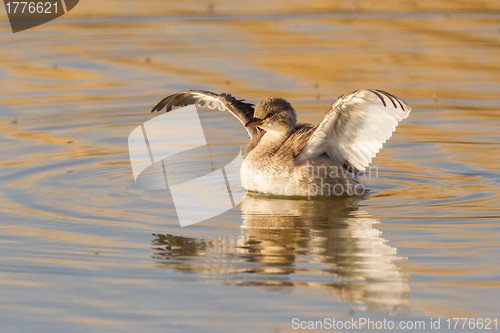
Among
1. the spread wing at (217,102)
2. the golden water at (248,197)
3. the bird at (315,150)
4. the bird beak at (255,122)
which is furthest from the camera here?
the spread wing at (217,102)

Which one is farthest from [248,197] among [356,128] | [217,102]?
[217,102]

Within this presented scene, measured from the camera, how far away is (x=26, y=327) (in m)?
7.52

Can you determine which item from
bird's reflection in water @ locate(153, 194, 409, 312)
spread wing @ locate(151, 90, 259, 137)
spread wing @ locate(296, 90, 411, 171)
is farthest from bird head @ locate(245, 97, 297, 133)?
bird's reflection in water @ locate(153, 194, 409, 312)

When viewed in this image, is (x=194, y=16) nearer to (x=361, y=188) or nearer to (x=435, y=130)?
(x=435, y=130)

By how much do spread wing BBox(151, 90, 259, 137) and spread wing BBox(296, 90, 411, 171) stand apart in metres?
1.40

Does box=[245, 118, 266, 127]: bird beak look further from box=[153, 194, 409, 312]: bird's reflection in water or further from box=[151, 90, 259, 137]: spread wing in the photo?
box=[153, 194, 409, 312]: bird's reflection in water

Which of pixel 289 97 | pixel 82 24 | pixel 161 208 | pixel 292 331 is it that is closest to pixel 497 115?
pixel 289 97

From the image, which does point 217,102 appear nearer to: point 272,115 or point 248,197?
point 272,115

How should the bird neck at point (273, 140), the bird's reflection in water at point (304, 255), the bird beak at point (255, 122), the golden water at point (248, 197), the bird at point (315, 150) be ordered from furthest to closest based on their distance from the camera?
the bird neck at point (273, 140) < the bird beak at point (255, 122) < the bird at point (315, 150) < the bird's reflection in water at point (304, 255) < the golden water at point (248, 197)

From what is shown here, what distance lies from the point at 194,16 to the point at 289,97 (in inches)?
249

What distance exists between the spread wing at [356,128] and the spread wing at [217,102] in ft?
4.58

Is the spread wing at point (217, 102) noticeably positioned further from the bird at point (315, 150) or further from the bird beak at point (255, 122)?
the bird beak at point (255, 122)

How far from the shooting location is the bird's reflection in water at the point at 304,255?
8.14 m

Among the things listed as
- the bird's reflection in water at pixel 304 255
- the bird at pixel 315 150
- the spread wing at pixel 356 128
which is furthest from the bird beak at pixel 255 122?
the bird's reflection in water at pixel 304 255
